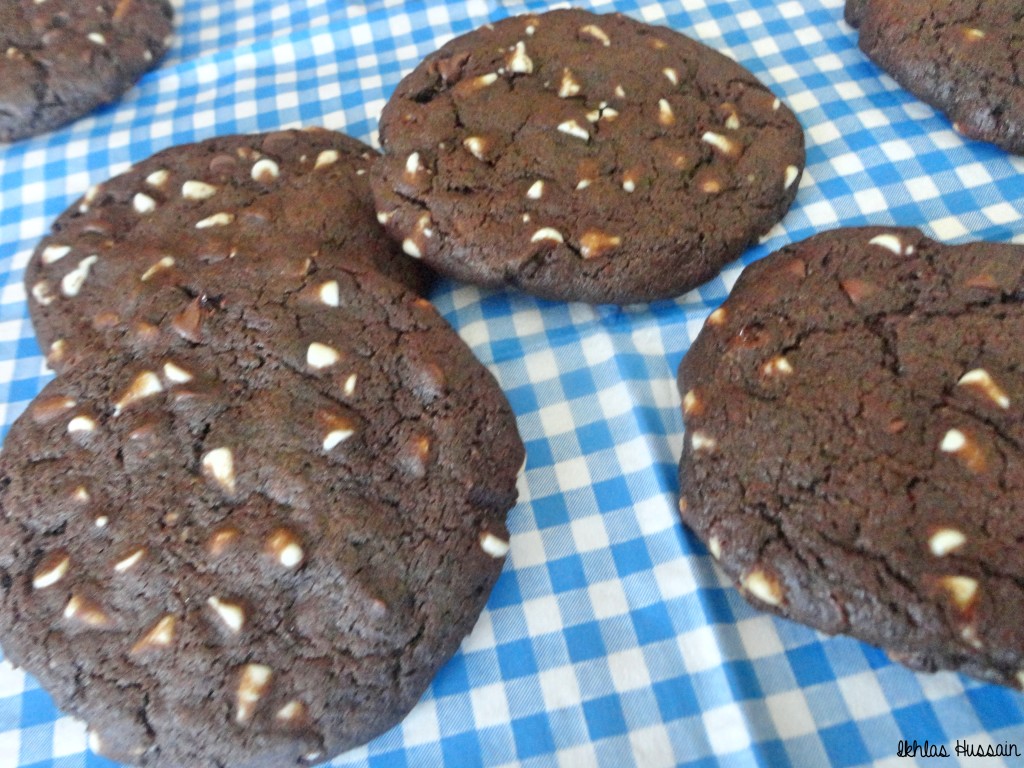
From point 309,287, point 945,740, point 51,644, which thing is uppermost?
point 309,287

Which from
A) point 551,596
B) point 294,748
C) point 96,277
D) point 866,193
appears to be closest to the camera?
point 294,748

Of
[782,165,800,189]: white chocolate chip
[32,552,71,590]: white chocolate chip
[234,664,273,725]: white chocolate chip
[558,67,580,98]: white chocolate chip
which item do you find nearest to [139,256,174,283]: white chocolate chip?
[32,552,71,590]: white chocolate chip

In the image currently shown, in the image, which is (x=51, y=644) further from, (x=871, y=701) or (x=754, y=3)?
(x=754, y=3)

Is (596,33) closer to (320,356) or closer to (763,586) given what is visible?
(320,356)

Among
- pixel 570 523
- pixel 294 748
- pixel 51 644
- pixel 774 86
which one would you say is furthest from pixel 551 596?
pixel 774 86

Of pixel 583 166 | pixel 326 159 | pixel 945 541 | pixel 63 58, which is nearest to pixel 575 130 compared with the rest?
pixel 583 166

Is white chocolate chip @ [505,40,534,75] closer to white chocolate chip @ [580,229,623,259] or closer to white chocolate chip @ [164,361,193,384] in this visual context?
white chocolate chip @ [580,229,623,259]

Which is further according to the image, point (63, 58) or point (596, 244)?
point (63, 58)
